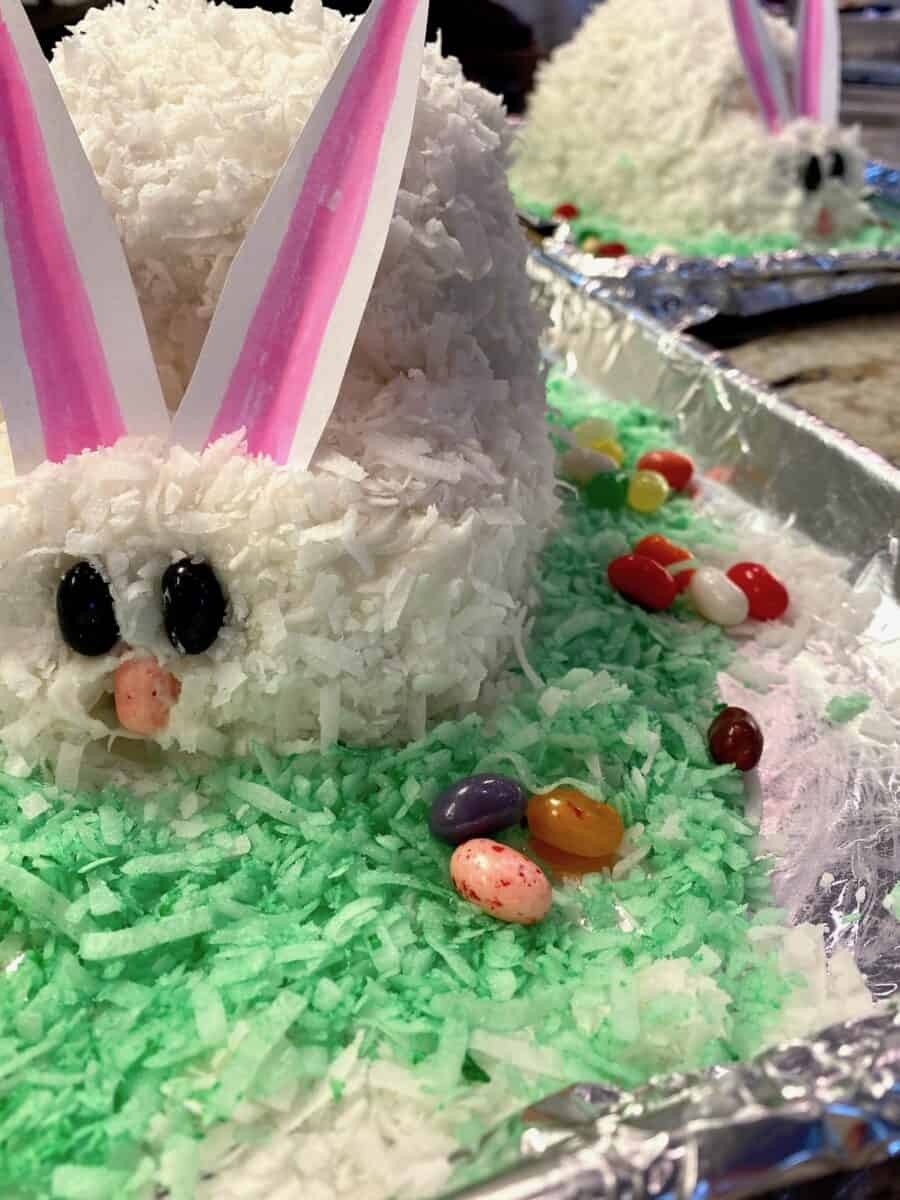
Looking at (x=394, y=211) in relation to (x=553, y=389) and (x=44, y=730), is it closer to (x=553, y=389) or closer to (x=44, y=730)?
(x=44, y=730)

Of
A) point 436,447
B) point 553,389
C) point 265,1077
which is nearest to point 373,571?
point 436,447

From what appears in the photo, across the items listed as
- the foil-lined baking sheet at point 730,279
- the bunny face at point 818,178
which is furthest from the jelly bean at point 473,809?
the bunny face at point 818,178

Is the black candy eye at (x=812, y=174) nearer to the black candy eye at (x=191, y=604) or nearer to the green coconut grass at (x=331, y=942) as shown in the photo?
the green coconut grass at (x=331, y=942)

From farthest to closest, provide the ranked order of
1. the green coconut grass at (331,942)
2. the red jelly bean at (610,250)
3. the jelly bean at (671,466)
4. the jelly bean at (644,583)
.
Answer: the red jelly bean at (610,250) < the jelly bean at (671,466) < the jelly bean at (644,583) < the green coconut grass at (331,942)

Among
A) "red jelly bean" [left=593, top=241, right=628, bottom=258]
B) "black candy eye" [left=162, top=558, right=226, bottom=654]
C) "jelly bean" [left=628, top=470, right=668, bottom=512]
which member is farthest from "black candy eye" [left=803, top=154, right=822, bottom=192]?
"black candy eye" [left=162, top=558, right=226, bottom=654]

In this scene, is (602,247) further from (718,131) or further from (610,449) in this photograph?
(610,449)
